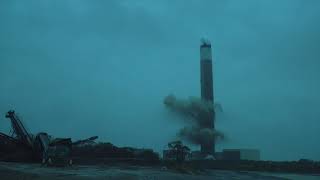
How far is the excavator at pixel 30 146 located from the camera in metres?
63.4

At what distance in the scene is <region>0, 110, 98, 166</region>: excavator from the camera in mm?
63375

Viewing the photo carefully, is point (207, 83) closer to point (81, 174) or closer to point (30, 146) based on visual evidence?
point (30, 146)

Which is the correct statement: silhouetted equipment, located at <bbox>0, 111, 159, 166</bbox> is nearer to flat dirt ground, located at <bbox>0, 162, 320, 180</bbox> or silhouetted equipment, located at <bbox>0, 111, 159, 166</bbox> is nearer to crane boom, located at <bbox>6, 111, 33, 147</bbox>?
Result: crane boom, located at <bbox>6, 111, 33, 147</bbox>

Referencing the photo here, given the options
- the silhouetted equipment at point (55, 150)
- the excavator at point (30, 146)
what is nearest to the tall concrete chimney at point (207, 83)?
the silhouetted equipment at point (55, 150)

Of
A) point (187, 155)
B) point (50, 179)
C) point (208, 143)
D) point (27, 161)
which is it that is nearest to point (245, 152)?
point (208, 143)

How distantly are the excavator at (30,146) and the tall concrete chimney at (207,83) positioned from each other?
127 ft

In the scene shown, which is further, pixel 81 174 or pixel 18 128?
pixel 18 128

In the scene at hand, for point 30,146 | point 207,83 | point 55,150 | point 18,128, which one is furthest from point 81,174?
point 207,83

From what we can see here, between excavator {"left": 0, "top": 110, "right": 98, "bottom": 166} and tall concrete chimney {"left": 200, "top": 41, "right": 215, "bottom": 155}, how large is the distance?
38679mm

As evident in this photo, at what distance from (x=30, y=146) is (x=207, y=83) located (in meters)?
53.1

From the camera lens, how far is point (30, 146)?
74688mm

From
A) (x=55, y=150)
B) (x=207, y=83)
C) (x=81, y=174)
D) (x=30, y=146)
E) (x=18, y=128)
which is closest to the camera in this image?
(x=81, y=174)

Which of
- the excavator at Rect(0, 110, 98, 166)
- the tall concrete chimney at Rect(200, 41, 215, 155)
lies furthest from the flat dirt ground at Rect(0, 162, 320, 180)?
the tall concrete chimney at Rect(200, 41, 215, 155)

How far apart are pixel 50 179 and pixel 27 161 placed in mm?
34664
